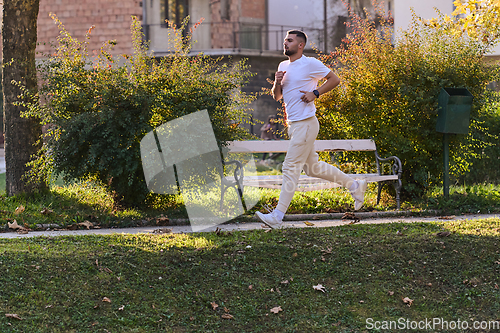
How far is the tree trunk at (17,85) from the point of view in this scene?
7.49 m

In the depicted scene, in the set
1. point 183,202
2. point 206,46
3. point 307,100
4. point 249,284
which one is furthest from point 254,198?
point 206,46

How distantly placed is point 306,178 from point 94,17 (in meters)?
18.5

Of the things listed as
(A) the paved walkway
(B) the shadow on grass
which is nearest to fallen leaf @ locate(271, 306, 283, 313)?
(A) the paved walkway

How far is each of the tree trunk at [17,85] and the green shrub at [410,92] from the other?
15.1ft

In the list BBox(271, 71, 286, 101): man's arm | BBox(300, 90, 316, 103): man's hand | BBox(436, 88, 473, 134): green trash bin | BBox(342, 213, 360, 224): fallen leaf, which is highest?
A: BBox(271, 71, 286, 101): man's arm

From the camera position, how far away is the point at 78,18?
22734mm

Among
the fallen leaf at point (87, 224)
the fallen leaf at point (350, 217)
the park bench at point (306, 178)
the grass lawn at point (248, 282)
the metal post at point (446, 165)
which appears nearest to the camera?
the grass lawn at point (248, 282)

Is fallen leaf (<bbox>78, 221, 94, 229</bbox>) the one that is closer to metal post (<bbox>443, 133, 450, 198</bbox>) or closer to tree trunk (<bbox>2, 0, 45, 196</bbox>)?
tree trunk (<bbox>2, 0, 45, 196</bbox>)

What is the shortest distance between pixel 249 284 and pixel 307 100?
1.95 m

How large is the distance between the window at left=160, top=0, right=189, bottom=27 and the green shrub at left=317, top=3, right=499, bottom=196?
17.4 meters

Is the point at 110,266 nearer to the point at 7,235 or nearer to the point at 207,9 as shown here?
the point at 7,235

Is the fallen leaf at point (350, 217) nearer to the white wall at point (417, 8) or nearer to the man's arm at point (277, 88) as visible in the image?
the man's arm at point (277, 88)

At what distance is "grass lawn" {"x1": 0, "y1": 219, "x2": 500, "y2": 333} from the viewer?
363 centimetres

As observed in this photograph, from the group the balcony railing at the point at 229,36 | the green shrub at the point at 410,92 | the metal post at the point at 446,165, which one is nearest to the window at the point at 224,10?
the balcony railing at the point at 229,36
